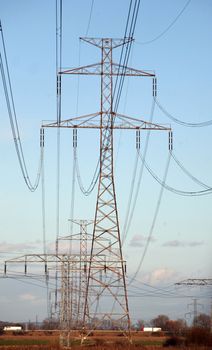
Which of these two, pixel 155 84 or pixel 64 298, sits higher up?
pixel 155 84

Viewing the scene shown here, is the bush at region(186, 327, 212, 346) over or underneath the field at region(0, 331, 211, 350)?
over

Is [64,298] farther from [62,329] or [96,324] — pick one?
[96,324]

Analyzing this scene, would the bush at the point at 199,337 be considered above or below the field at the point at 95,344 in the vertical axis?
above

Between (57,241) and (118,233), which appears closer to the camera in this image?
(118,233)

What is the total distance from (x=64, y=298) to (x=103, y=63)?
32.8 m

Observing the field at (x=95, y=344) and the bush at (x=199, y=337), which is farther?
the bush at (x=199, y=337)

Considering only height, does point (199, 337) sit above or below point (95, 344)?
above

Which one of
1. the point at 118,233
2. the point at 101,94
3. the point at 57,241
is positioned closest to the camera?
the point at 118,233

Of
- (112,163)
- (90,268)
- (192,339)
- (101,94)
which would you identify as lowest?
(192,339)

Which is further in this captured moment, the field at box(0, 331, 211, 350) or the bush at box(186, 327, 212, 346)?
the bush at box(186, 327, 212, 346)

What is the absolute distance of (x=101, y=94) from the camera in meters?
61.2

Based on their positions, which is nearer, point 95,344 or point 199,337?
point 199,337

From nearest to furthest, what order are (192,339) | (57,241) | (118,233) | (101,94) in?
(118,233) → (101,94) → (192,339) → (57,241)

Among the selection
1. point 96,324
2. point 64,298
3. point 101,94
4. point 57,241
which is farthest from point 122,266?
point 57,241
